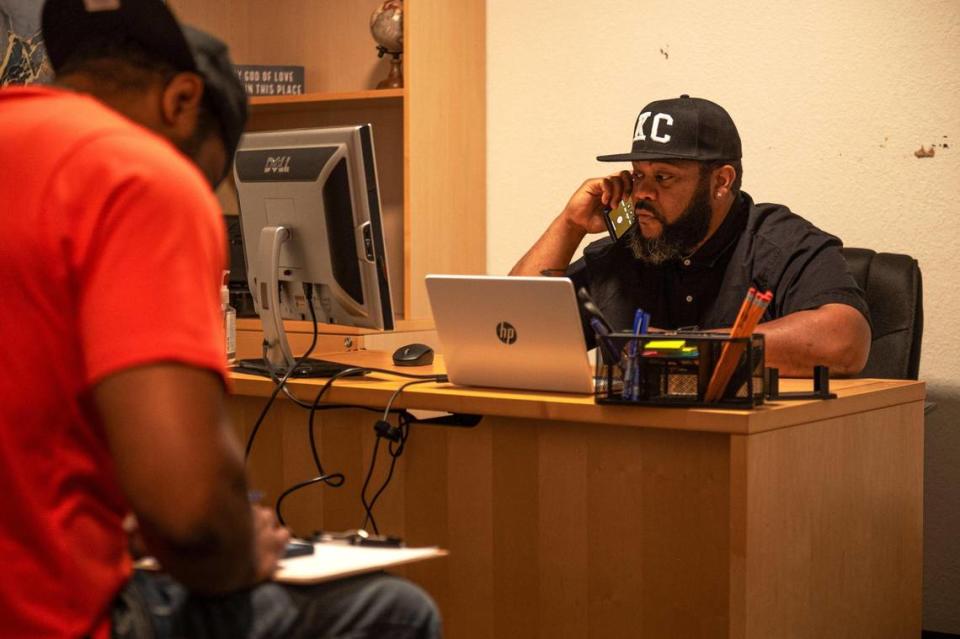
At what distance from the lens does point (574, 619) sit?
2111mm

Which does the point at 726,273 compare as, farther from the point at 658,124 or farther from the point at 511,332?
the point at 511,332

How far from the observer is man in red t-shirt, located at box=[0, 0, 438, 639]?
954mm

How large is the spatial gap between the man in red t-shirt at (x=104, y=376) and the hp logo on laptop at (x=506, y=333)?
1.11m

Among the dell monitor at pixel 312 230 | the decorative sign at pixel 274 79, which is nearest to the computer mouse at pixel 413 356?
the dell monitor at pixel 312 230

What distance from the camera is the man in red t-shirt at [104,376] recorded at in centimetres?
95

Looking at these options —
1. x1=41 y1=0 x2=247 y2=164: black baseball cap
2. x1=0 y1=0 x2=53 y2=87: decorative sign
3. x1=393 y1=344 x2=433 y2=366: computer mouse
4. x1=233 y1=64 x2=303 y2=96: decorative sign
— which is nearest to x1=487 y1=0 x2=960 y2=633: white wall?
x1=233 y1=64 x2=303 y2=96: decorative sign

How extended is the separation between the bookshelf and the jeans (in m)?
2.71

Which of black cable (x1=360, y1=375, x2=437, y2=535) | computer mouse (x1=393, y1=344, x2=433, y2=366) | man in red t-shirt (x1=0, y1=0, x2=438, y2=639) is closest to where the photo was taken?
man in red t-shirt (x1=0, y1=0, x2=438, y2=639)

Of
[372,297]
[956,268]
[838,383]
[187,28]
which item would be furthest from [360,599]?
[956,268]

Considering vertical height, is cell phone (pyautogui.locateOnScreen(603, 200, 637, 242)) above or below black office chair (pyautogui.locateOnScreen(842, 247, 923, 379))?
above

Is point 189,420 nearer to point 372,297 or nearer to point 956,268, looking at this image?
point 372,297

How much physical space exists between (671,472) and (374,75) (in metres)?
2.65

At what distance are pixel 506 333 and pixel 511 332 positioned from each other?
0.01 meters

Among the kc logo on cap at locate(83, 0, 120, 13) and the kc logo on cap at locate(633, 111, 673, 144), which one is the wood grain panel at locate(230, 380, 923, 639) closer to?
the kc logo on cap at locate(633, 111, 673, 144)
